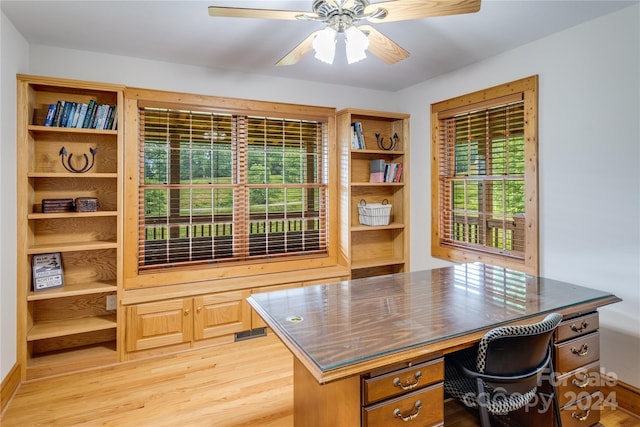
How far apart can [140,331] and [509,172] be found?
3367 millimetres

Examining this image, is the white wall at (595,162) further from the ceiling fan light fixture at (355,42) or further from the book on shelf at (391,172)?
the ceiling fan light fixture at (355,42)

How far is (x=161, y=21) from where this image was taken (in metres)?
2.50

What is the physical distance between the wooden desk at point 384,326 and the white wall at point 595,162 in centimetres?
52

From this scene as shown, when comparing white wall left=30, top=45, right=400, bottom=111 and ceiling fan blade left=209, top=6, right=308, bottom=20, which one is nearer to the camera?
ceiling fan blade left=209, top=6, right=308, bottom=20

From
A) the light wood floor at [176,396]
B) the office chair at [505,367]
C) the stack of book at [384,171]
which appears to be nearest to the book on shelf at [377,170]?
the stack of book at [384,171]

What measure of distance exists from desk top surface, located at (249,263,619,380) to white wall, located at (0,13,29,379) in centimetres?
174

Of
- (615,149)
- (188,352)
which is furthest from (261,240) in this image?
(615,149)

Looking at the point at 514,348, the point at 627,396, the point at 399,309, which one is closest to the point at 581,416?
the point at 627,396

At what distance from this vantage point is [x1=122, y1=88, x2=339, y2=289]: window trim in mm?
3145

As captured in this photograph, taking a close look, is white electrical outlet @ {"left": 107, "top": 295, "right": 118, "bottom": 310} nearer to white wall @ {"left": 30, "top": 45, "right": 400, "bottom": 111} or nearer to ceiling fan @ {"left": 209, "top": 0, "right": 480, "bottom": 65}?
white wall @ {"left": 30, "top": 45, "right": 400, "bottom": 111}

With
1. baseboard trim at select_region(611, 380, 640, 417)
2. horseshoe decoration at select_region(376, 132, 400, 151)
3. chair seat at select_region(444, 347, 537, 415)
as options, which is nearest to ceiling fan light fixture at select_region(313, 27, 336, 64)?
chair seat at select_region(444, 347, 537, 415)

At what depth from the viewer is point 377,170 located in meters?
4.15

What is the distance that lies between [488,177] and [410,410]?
2454 millimetres

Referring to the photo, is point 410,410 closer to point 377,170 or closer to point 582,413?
point 582,413
